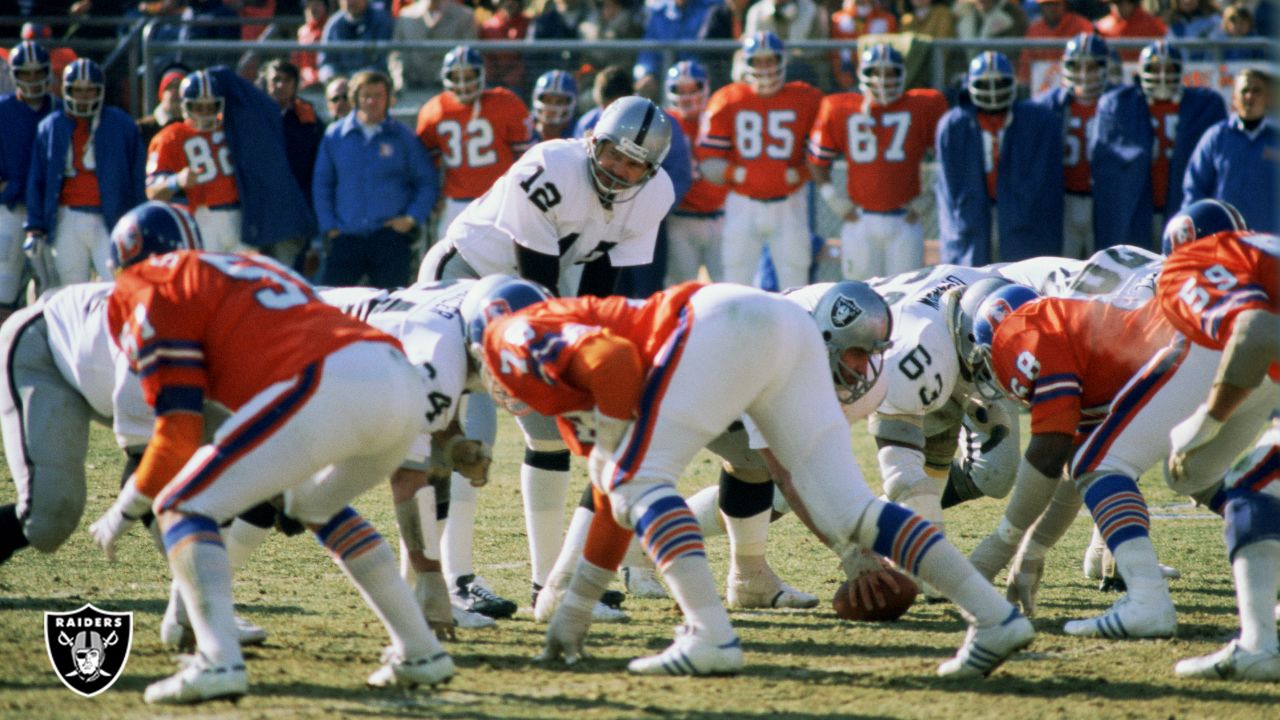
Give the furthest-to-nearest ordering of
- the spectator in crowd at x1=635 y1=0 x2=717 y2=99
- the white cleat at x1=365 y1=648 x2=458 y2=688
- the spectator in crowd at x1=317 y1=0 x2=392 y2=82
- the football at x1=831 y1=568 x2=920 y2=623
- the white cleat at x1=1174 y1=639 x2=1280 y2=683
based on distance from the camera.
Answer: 1. the spectator in crowd at x1=635 y1=0 x2=717 y2=99
2. the spectator in crowd at x1=317 y1=0 x2=392 y2=82
3. the football at x1=831 y1=568 x2=920 y2=623
4. the white cleat at x1=1174 y1=639 x2=1280 y2=683
5. the white cleat at x1=365 y1=648 x2=458 y2=688

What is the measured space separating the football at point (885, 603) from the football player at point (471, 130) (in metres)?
6.66

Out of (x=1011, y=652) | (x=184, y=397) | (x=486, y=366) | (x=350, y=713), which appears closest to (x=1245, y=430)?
(x=1011, y=652)

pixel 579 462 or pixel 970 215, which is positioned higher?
pixel 970 215

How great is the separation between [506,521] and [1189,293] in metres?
3.91

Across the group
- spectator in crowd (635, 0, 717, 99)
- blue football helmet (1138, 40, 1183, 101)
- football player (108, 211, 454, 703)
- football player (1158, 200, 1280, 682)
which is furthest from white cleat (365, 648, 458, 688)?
spectator in crowd (635, 0, 717, 99)

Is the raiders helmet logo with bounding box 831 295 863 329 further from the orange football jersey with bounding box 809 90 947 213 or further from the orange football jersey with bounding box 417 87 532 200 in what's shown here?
the orange football jersey with bounding box 417 87 532 200

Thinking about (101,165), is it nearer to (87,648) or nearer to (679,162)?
(679,162)

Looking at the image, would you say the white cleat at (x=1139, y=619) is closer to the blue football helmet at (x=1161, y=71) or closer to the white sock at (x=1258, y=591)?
the white sock at (x=1258, y=591)

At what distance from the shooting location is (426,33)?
553 inches

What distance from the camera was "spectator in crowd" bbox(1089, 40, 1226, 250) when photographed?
11477 millimetres

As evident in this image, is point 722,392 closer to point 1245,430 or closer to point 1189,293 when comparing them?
point 1189,293

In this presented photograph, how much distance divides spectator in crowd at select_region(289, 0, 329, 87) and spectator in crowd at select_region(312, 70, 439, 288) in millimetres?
1803

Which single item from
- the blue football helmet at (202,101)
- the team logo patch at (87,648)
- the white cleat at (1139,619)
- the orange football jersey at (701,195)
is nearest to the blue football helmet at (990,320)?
the white cleat at (1139,619)

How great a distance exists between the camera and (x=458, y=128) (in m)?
12.2
